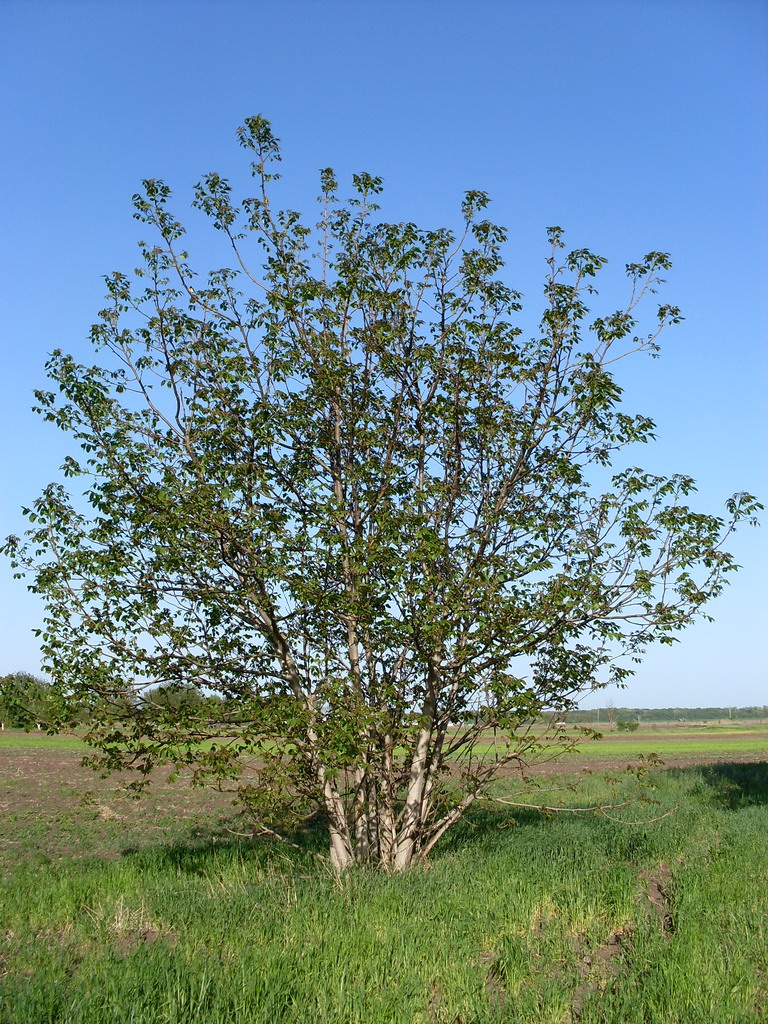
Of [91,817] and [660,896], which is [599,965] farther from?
[91,817]

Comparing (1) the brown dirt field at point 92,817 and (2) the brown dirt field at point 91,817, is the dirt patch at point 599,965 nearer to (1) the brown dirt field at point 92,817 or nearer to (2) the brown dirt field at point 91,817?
(1) the brown dirt field at point 92,817

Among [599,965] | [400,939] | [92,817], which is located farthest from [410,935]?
[92,817]

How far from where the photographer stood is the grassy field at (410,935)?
6.27 m

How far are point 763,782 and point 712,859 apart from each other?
1644 centimetres

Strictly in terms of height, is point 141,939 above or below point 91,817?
above

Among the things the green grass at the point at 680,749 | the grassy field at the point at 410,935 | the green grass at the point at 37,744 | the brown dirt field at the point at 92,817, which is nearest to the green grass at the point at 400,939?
the grassy field at the point at 410,935

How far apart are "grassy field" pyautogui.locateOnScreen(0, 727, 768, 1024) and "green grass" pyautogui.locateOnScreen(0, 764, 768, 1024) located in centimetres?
3

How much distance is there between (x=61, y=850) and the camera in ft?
53.4

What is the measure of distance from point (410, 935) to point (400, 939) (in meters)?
0.27

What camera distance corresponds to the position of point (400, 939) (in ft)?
25.1

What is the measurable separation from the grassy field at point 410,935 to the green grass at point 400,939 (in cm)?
3

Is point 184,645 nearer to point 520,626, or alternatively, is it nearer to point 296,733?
point 296,733

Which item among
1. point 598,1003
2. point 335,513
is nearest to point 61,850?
point 335,513

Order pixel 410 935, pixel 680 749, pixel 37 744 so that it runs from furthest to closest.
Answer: pixel 680 749 < pixel 37 744 < pixel 410 935
